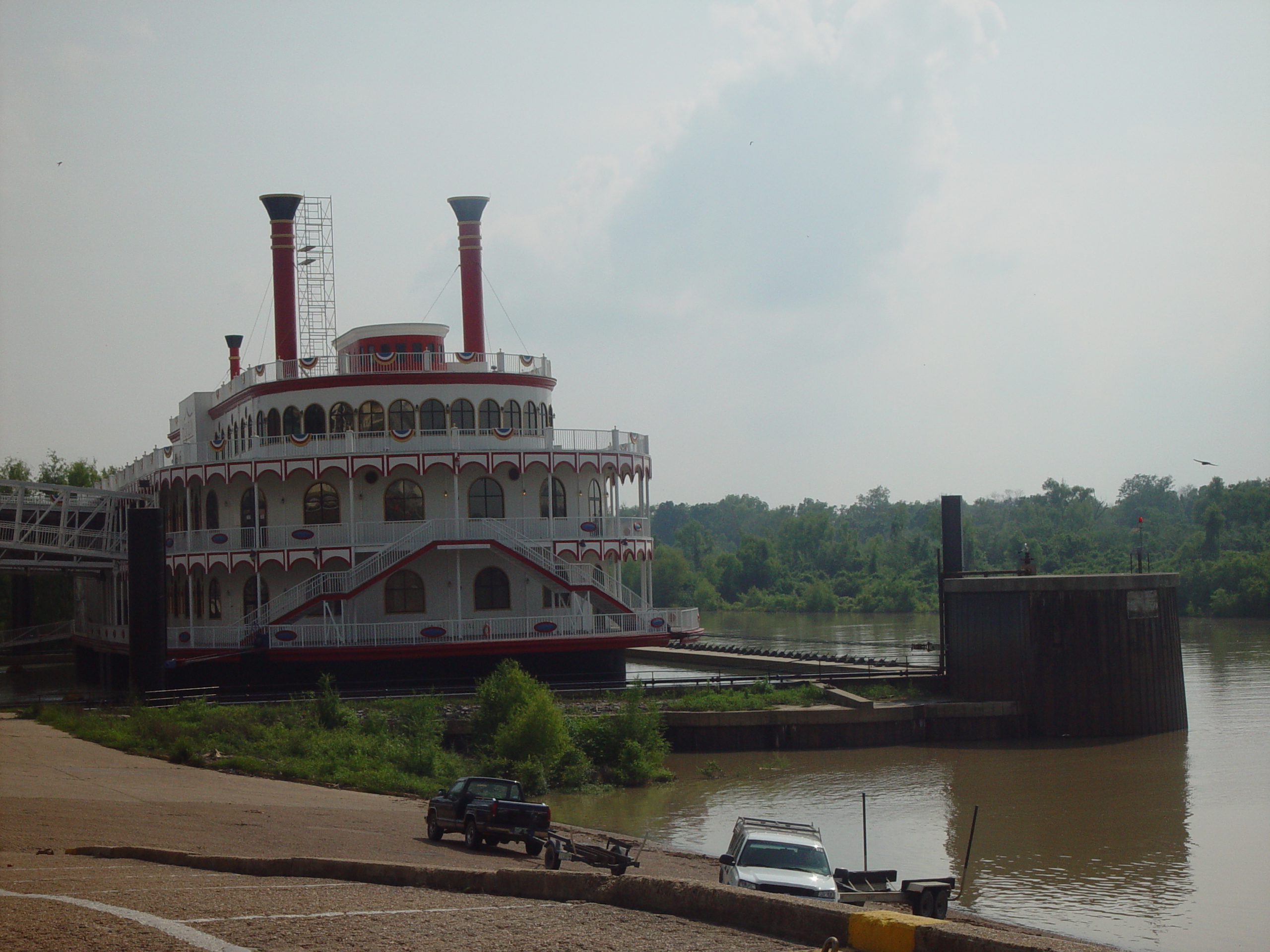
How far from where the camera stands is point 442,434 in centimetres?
4494

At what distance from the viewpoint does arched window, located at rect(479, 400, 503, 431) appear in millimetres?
45656

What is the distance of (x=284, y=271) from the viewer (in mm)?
53188

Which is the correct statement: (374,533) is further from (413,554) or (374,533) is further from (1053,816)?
(1053,816)

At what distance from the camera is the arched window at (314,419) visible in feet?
149

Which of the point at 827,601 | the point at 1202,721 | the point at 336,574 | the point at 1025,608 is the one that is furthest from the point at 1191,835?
the point at 827,601

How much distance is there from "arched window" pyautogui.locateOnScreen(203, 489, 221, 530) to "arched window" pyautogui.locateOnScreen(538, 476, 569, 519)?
37.5ft

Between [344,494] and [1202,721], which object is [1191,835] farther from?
[344,494]

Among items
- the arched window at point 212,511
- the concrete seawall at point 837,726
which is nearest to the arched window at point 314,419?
the arched window at point 212,511

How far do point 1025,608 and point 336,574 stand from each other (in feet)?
69.8

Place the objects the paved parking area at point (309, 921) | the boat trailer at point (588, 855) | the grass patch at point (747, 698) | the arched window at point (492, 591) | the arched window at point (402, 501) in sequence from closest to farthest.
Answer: the paved parking area at point (309, 921), the boat trailer at point (588, 855), the grass patch at point (747, 698), the arched window at point (492, 591), the arched window at point (402, 501)

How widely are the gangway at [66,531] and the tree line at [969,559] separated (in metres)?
56.7

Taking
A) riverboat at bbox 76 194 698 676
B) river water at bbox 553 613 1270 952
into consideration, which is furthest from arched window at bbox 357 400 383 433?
river water at bbox 553 613 1270 952

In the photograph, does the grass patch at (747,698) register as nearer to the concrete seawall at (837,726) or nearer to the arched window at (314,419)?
the concrete seawall at (837,726)

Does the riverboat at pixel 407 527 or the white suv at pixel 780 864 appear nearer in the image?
the white suv at pixel 780 864
